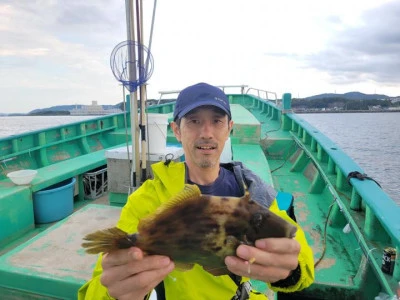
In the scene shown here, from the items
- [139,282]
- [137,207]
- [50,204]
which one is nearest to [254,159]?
[50,204]

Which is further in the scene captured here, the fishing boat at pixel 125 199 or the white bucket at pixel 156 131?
the white bucket at pixel 156 131

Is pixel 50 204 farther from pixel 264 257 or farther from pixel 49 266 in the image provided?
pixel 264 257

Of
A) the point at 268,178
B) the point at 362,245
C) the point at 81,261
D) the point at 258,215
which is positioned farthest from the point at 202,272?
the point at 268,178

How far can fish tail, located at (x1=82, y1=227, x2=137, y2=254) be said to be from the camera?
4.75 feet

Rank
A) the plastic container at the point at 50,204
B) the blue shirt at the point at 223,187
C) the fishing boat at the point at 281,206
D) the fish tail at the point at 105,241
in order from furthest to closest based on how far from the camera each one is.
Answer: the plastic container at the point at 50,204 < the fishing boat at the point at 281,206 < the blue shirt at the point at 223,187 < the fish tail at the point at 105,241

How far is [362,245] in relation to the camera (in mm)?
3422

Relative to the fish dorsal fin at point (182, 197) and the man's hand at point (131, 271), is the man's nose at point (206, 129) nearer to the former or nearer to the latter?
the fish dorsal fin at point (182, 197)

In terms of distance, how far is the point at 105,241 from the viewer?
1.46 m

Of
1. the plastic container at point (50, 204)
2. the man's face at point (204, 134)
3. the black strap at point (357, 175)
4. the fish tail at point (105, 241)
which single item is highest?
the man's face at point (204, 134)

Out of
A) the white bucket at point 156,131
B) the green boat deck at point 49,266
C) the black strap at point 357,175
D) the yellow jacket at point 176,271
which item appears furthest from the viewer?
the white bucket at point 156,131

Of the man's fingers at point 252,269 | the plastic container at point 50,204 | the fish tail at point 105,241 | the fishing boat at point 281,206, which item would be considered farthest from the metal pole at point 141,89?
the man's fingers at point 252,269

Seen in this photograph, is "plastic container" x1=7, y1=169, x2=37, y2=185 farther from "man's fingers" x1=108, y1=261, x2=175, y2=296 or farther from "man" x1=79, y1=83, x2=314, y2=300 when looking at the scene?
"man's fingers" x1=108, y1=261, x2=175, y2=296

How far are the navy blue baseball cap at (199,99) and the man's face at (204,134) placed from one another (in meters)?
0.05

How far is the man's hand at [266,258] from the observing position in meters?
1.50
